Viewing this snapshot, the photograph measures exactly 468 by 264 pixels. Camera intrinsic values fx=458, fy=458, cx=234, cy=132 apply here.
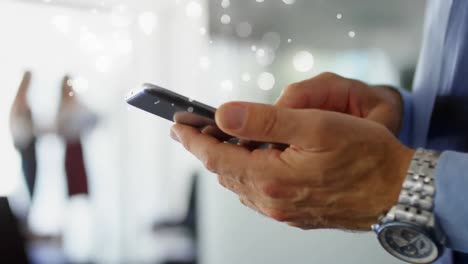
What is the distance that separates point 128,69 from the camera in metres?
1.03

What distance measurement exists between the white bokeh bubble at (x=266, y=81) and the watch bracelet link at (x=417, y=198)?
0.69 m

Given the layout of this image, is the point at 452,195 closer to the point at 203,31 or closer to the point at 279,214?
the point at 279,214

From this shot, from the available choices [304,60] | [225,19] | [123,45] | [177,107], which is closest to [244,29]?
[225,19]

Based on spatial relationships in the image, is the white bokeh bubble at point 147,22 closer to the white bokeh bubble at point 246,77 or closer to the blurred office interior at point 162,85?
the blurred office interior at point 162,85

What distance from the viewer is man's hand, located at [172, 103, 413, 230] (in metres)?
0.35

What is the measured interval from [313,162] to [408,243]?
11 cm

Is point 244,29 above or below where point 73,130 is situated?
above

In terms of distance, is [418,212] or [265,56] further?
[265,56]

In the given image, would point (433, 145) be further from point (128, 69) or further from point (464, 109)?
point (128, 69)

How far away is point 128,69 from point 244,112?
0.73 meters

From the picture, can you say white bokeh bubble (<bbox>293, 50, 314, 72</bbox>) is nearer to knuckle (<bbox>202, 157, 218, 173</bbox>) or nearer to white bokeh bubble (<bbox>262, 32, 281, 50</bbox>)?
white bokeh bubble (<bbox>262, 32, 281, 50</bbox>)

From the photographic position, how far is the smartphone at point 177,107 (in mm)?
384

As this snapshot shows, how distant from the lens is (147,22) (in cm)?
104

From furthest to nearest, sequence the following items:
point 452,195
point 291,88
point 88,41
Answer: point 88,41, point 291,88, point 452,195
